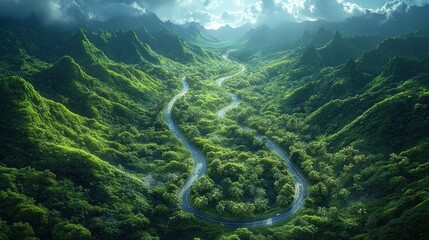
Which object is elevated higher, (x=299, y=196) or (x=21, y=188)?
(x=21, y=188)

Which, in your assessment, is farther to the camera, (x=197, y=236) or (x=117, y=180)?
(x=117, y=180)

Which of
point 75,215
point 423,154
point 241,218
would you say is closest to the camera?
point 75,215

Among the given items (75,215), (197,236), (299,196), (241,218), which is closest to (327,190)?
(299,196)

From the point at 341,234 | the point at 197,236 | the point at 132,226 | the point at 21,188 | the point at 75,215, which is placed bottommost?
the point at 341,234

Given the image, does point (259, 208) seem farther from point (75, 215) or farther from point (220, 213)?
point (75, 215)

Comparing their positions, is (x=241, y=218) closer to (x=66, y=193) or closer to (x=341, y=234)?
(x=341, y=234)

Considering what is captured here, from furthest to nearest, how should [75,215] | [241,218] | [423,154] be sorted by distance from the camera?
[423,154]
[241,218]
[75,215]

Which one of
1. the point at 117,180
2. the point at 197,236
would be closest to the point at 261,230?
the point at 197,236

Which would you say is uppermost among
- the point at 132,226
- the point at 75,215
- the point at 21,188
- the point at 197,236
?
the point at 21,188

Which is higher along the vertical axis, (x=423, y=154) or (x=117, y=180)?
(x=117, y=180)
